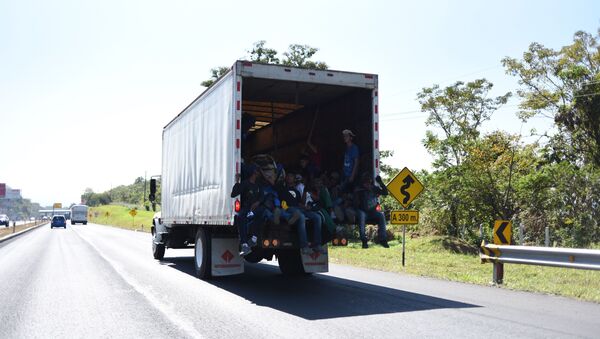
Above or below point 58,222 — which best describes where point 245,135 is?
above

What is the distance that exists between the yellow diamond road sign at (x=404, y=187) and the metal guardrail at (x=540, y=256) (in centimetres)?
378

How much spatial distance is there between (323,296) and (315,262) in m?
1.92

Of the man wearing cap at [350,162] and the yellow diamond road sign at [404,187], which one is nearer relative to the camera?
the man wearing cap at [350,162]

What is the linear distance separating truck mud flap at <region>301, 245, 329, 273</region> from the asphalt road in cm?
30

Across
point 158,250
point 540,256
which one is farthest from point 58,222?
point 540,256

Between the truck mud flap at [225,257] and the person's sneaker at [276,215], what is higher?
the person's sneaker at [276,215]

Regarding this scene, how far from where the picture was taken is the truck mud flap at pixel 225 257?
35.6 feet

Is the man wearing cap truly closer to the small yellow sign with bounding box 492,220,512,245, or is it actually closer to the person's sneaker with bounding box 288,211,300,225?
the person's sneaker with bounding box 288,211,300,225

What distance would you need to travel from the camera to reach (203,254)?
37.0 ft

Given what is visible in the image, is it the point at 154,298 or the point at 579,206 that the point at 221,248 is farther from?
the point at 579,206

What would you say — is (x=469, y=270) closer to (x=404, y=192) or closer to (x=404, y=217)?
(x=404, y=217)

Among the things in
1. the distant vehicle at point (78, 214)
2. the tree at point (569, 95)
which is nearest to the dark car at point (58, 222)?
the distant vehicle at point (78, 214)

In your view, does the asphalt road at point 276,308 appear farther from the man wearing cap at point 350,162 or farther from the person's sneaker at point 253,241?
the man wearing cap at point 350,162

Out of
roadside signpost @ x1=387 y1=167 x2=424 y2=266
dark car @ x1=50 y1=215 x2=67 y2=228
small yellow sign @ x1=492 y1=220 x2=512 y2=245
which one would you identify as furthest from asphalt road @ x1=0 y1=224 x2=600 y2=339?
dark car @ x1=50 y1=215 x2=67 y2=228
